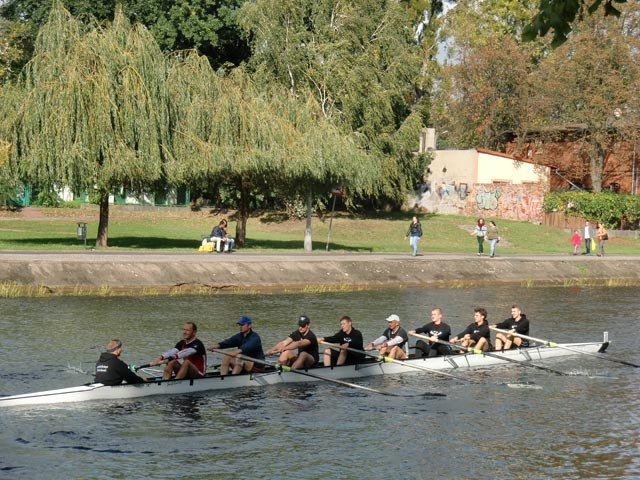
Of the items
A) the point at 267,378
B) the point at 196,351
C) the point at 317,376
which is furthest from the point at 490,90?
the point at 196,351

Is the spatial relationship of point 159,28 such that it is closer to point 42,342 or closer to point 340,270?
point 340,270

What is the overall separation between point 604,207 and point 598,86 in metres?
9.21

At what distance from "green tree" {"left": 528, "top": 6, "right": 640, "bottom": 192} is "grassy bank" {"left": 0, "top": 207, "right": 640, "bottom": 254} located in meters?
8.57

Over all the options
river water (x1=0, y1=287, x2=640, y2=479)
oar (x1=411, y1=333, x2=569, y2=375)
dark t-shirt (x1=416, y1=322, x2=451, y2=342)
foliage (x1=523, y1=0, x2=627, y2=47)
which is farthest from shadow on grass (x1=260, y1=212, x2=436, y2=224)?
foliage (x1=523, y1=0, x2=627, y2=47)

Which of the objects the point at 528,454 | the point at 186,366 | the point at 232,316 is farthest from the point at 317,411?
the point at 232,316

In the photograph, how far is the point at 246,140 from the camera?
156ft

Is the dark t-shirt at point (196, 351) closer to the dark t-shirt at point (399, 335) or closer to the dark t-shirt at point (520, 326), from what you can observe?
the dark t-shirt at point (399, 335)

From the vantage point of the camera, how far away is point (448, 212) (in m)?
78.5

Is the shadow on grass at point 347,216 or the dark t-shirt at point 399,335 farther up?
the shadow on grass at point 347,216

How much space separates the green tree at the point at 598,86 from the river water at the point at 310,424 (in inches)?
1695

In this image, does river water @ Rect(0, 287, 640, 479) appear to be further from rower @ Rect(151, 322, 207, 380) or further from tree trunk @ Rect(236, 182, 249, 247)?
tree trunk @ Rect(236, 182, 249, 247)

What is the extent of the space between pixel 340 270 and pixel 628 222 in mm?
35708

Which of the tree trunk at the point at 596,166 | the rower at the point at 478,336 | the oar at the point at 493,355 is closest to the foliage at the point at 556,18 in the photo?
the oar at the point at 493,355

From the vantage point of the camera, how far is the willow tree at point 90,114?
142ft
